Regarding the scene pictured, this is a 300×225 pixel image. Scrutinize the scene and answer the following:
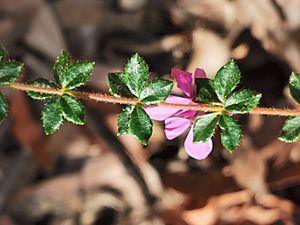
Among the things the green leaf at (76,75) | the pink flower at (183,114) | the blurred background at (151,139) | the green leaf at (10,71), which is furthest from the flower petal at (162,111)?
the blurred background at (151,139)

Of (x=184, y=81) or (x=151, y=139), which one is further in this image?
(x=151, y=139)

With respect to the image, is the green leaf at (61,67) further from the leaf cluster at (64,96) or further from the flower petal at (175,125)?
the flower petal at (175,125)

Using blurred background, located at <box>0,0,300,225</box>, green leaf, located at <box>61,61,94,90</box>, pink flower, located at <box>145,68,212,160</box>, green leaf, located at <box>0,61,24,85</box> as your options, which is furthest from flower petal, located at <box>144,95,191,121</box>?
blurred background, located at <box>0,0,300,225</box>

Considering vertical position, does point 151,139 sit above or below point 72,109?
above

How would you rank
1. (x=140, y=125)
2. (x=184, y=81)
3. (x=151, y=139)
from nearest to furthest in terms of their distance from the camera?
1. (x=140, y=125)
2. (x=184, y=81)
3. (x=151, y=139)

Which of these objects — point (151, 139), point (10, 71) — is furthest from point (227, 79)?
point (151, 139)

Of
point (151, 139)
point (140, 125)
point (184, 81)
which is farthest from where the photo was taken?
point (151, 139)

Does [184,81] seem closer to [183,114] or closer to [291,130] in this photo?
[183,114]
